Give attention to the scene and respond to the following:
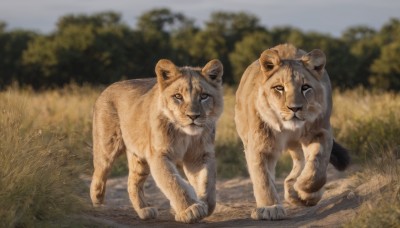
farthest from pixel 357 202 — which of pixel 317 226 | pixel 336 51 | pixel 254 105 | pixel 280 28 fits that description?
pixel 280 28

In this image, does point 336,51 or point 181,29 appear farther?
point 181,29

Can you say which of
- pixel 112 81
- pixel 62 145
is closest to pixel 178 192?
pixel 62 145

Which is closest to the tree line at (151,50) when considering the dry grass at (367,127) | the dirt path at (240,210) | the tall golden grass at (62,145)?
the tall golden grass at (62,145)

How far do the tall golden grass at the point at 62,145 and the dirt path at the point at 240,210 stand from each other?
1.26 ft

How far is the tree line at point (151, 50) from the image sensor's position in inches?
1091

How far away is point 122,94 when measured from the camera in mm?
7254

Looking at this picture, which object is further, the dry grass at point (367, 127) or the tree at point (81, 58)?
the tree at point (81, 58)

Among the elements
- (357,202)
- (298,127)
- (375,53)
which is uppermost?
(298,127)

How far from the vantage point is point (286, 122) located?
599 centimetres

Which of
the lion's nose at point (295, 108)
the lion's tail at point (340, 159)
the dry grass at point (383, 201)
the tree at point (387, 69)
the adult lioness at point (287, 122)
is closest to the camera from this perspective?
the dry grass at point (383, 201)

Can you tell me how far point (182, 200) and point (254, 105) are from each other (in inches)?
40.3

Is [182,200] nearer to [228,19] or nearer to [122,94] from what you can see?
[122,94]

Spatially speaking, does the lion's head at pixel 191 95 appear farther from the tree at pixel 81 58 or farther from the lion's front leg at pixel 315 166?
the tree at pixel 81 58

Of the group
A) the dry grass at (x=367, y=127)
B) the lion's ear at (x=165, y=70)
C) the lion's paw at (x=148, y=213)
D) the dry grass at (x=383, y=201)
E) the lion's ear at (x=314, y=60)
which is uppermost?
the lion's ear at (x=314, y=60)
